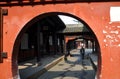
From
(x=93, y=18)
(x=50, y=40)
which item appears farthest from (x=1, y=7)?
(x=50, y=40)

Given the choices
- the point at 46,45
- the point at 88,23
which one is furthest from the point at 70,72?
the point at 46,45

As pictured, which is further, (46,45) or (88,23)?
(46,45)

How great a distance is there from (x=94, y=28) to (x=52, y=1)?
5.85ft

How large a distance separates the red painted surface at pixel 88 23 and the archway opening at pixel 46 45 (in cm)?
26

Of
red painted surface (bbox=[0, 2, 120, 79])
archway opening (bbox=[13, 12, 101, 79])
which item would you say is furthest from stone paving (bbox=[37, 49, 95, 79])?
red painted surface (bbox=[0, 2, 120, 79])

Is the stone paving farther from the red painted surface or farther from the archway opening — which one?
the red painted surface

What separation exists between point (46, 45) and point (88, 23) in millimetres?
26874

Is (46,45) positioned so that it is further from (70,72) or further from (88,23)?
(88,23)

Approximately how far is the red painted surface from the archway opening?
264 mm

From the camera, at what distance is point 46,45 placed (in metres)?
38.9

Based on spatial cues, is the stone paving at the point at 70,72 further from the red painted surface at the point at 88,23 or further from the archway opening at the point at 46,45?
the red painted surface at the point at 88,23

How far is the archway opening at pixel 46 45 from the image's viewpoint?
13.2 meters

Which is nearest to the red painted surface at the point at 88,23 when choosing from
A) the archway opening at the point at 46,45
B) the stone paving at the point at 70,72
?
the archway opening at the point at 46,45

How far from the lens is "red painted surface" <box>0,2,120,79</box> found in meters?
12.1
